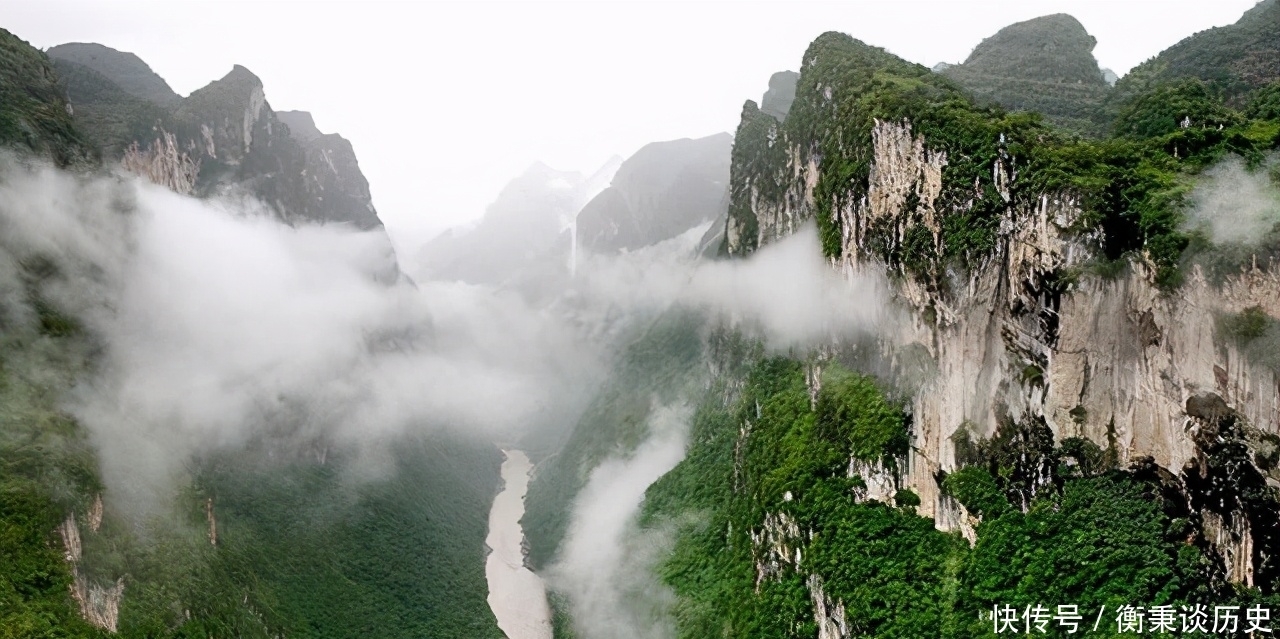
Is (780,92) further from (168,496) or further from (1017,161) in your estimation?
(168,496)

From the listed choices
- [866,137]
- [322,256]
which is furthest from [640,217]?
[866,137]

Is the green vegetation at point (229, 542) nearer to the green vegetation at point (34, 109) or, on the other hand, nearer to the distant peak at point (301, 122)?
the green vegetation at point (34, 109)

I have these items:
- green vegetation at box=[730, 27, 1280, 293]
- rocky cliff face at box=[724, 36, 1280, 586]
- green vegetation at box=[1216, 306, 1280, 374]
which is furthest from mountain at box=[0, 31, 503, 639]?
green vegetation at box=[1216, 306, 1280, 374]

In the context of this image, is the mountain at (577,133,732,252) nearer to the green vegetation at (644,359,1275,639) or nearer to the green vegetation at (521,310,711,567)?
the green vegetation at (521,310,711,567)

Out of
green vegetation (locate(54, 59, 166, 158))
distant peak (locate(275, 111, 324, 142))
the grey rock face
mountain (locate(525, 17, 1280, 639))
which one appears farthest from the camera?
distant peak (locate(275, 111, 324, 142))

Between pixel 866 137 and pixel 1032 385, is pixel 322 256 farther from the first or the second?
pixel 1032 385

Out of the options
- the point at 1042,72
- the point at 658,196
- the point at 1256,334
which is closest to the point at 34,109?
the point at 1256,334

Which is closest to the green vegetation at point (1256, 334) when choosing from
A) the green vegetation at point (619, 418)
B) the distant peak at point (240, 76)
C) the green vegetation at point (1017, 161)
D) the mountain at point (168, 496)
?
the green vegetation at point (1017, 161)
